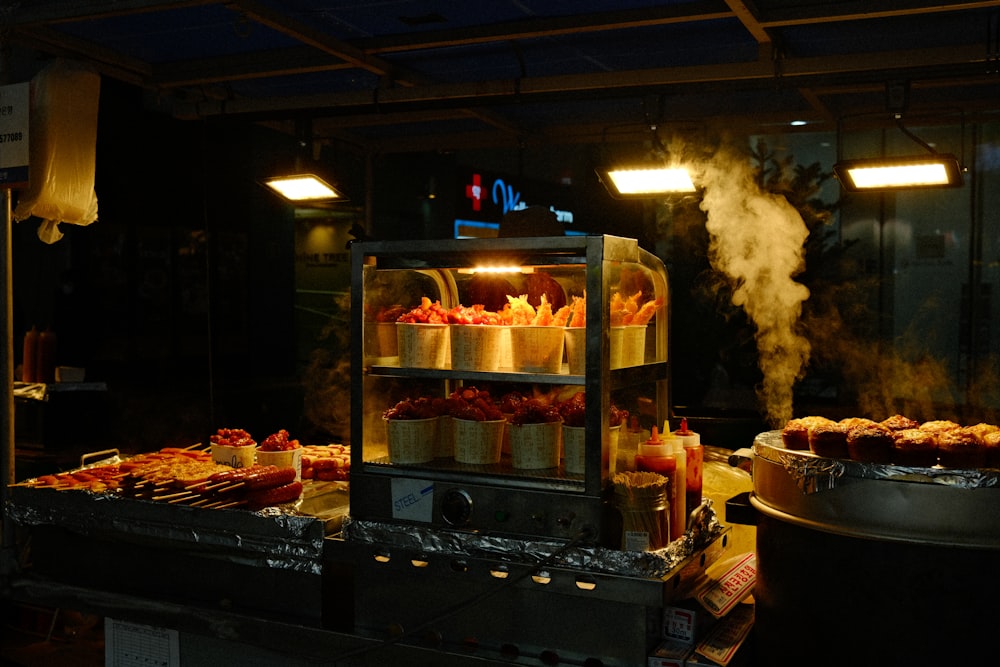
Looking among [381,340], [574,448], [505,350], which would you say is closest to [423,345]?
[381,340]

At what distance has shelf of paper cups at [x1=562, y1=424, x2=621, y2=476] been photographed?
3355 mm

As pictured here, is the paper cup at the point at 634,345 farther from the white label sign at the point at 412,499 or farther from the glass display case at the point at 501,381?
the white label sign at the point at 412,499

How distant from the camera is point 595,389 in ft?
10.6

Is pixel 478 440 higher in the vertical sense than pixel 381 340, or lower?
lower

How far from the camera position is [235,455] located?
465 centimetres

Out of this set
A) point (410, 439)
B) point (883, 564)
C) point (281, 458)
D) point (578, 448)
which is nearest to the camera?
point (883, 564)

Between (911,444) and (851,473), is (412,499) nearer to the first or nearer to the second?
(851,473)

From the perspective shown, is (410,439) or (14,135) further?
(14,135)

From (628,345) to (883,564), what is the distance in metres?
1.21

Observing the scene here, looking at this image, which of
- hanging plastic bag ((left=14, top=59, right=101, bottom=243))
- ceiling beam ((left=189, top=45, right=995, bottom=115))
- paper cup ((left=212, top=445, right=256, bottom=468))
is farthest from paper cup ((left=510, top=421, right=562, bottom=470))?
hanging plastic bag ((left=14, top=59, right=101, bottom=243))

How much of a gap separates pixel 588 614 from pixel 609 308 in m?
1.12

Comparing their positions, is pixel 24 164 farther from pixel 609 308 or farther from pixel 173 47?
pixel 609 308

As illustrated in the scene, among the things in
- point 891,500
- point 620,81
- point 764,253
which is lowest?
point 891,500

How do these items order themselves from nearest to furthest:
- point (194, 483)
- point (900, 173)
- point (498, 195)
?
point (194, 483) → point (900, 173) → point (498, 195)
